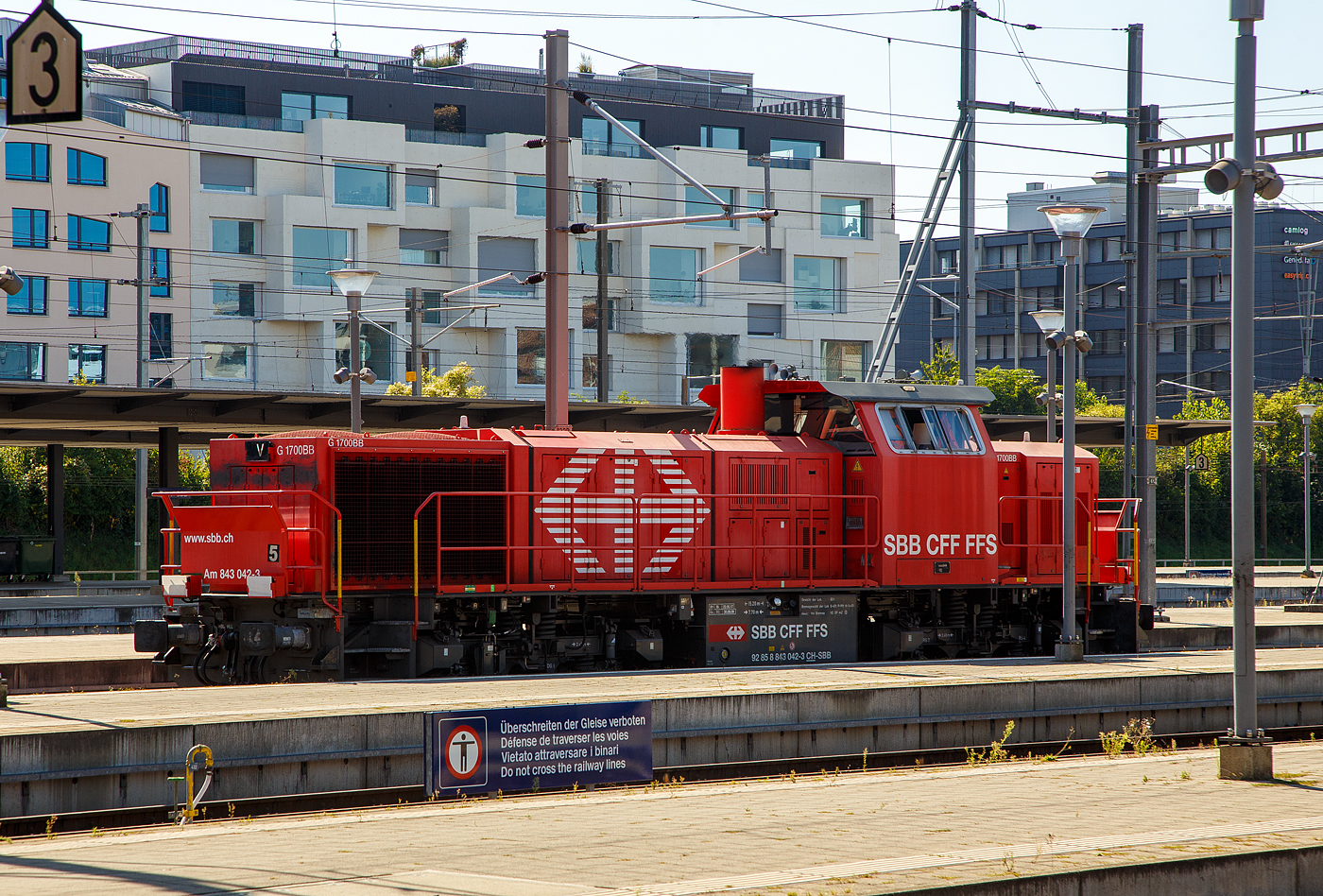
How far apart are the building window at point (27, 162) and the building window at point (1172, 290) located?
206 ft

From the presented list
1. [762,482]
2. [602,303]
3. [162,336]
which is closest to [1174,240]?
[162,336]

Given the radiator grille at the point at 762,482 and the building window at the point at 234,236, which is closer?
the radiator grille at the point at 762,482

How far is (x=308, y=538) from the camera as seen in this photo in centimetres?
1470

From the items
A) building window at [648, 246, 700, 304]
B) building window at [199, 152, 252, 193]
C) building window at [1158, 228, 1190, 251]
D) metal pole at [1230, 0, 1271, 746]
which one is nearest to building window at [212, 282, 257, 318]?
building window at [199, 152, 252, 193]

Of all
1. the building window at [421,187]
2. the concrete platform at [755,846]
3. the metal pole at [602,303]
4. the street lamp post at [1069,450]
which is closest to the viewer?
the concrete platform at [755,846]

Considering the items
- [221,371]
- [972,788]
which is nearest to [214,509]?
[972,788]

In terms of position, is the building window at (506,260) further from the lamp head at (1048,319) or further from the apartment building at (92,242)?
the lamp head at (1048,319)

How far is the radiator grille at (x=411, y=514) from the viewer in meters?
15.0

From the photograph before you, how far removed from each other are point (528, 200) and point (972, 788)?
53.5m

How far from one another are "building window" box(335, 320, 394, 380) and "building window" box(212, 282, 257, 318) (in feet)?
11.8

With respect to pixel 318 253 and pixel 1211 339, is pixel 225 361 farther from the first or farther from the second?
pixel 1211 339

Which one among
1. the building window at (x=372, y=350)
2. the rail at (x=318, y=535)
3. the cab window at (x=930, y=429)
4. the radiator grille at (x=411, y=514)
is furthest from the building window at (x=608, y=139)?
the rail at (x=318, y=535)

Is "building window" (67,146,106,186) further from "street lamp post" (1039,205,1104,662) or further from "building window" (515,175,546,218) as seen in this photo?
"street lamp post" (1039,205,1104,662)

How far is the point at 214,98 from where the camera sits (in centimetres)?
5825
